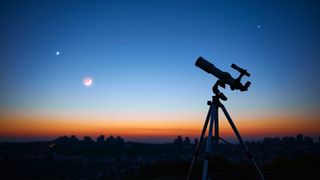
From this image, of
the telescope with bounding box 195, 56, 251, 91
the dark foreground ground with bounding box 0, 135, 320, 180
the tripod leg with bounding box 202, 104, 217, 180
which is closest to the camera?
the tripod leg with bounding box 202, 104, 217, 180

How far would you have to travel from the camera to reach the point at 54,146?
45500 mm

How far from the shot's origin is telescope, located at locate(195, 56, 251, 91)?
538cm

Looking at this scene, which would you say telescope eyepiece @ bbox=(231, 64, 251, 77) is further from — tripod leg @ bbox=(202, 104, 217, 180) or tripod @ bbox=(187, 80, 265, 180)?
tripod leg @ bbox=(202, 104, 217, 180)

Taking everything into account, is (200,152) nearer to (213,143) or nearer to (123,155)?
(213,143)

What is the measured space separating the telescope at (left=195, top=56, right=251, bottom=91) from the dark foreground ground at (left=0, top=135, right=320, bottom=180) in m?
1.31

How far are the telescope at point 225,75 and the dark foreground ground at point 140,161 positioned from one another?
131 centimetres

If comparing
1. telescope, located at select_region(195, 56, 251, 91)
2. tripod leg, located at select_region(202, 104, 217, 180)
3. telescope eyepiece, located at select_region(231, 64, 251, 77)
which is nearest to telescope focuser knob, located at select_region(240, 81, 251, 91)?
telescope, located at select_region(195, 56, 251, 91)

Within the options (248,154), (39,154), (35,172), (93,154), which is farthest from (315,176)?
(93,154)

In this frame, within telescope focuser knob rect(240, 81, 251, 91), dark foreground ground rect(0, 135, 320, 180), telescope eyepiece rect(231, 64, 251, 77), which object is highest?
telescope eyepiece rect(231, 64, 251, 77)

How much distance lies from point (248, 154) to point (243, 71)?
179cm

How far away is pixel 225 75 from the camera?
212 inches

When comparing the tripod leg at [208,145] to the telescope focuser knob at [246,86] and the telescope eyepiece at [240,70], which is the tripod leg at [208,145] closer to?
the telescope focuser knob at [246,86]

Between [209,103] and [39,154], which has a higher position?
[209,103]

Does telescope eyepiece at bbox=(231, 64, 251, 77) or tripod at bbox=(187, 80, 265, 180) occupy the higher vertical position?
telescope eyepiece at bbox=(231, 64, 251, 77)
